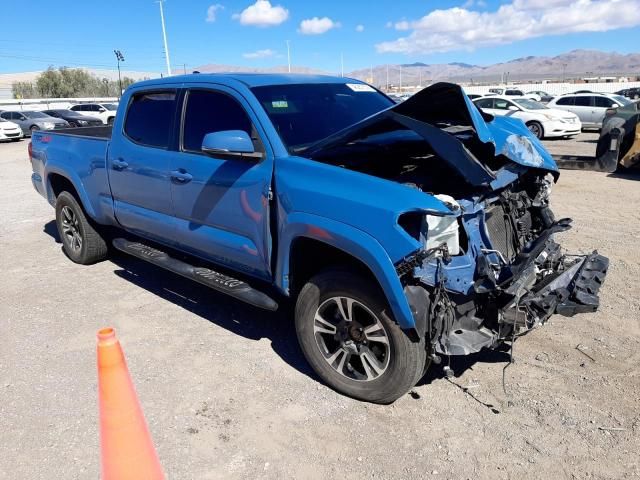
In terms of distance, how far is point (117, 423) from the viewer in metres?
2.23

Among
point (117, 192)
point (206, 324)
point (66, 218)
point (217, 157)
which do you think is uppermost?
Answer: point (217, 157)

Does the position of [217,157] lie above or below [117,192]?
above

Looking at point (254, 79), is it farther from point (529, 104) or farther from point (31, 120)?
point (31, 120)

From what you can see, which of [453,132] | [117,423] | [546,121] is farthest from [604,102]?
[117,423]

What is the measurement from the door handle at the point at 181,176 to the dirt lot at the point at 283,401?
1.27 metres

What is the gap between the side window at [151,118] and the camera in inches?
183

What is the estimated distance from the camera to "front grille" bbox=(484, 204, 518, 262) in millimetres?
3646

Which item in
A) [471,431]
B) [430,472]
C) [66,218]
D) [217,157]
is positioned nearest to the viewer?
[430,472]

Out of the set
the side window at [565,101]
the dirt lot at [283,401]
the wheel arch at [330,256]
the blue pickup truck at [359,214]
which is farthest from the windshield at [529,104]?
the wheel arch at [330,256]

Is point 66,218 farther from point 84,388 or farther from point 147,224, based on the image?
point 84,388

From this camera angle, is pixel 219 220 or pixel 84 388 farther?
pixel 219 220

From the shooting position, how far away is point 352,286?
3285 millimetres

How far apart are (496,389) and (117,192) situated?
3883mm

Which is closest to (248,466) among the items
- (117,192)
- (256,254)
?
(256,254)
